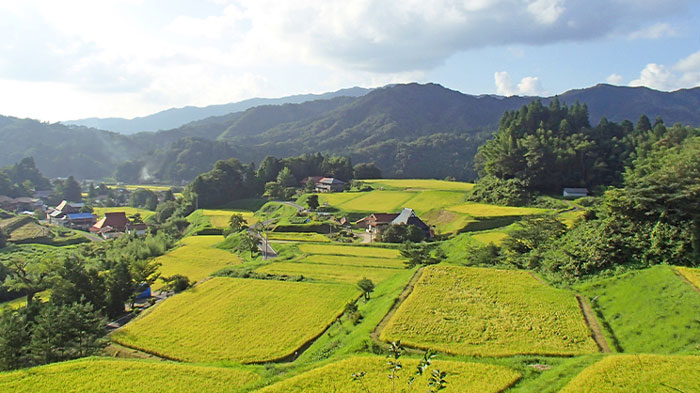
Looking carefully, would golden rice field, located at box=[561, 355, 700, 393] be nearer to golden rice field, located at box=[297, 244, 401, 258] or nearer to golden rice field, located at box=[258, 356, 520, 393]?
golden rice field, located at box=[258, 356, 520, 393]

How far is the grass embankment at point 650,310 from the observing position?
13.6 metres

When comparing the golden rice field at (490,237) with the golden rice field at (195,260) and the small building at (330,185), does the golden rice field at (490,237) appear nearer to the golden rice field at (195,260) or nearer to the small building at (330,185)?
the golden rice field at (195,260)

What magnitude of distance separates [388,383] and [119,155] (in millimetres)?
171138

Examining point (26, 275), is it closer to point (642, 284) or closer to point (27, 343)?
point (27, 343)

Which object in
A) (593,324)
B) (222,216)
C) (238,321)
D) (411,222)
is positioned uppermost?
(593,324)

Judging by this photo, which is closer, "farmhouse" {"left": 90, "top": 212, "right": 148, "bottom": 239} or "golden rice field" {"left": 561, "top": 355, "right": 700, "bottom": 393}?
"golden rice field" {"left": 561, "top": 355, "right": 700, "bottom": 393}

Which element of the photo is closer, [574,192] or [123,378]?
[123,378]

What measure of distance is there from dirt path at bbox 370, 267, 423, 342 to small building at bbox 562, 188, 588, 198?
1297 inches

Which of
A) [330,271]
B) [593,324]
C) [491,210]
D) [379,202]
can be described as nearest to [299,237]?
[330,271]

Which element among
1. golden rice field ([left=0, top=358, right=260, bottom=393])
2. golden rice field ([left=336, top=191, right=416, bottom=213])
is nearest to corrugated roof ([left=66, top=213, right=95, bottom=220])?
golden rice field ([left=336, top=191, right=416, bottom=213])

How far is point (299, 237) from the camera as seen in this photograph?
4225 cm

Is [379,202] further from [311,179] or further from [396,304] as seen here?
[396,304]

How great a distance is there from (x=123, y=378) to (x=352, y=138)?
14493 cm

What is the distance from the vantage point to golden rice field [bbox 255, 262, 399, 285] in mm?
26531
